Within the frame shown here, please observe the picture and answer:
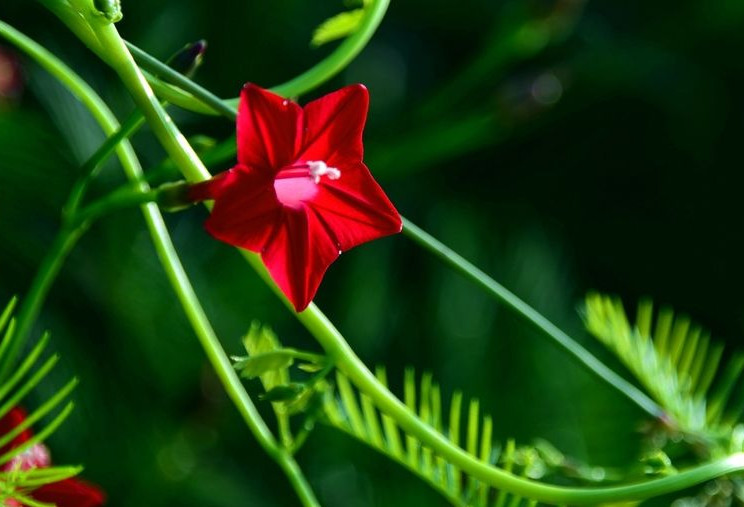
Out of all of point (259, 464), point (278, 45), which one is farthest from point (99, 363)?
point (278, 45)

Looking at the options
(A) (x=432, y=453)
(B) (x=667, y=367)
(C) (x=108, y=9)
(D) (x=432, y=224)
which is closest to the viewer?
(C) (x=108, y=9)

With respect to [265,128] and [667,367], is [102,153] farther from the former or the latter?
[667,367]

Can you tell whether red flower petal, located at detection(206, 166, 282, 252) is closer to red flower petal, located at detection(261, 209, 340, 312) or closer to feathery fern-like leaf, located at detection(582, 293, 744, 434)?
red flower petal, located at detection(261, 209, 340, 312)

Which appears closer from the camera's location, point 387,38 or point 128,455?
point 128,455

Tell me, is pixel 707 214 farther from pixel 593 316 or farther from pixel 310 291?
pixel 310 291

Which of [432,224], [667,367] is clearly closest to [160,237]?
[667,367]

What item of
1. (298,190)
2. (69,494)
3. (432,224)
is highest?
(432,224)
